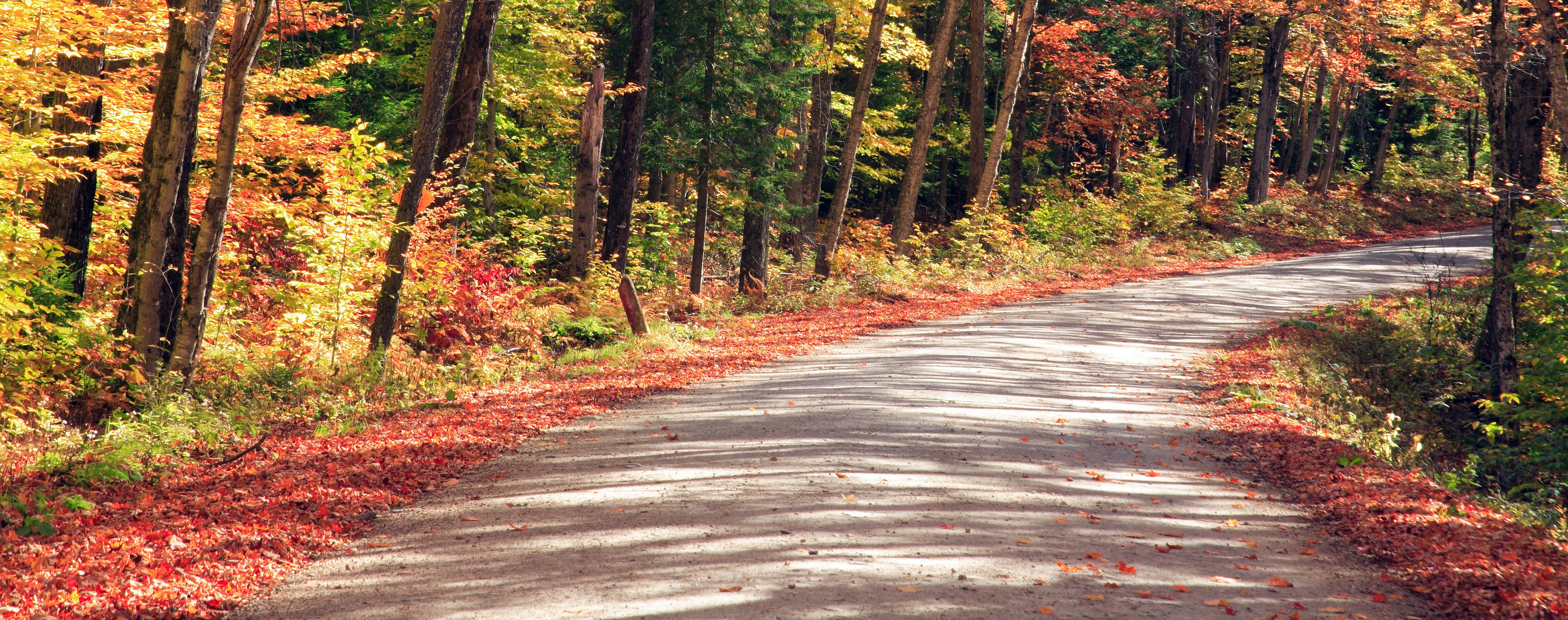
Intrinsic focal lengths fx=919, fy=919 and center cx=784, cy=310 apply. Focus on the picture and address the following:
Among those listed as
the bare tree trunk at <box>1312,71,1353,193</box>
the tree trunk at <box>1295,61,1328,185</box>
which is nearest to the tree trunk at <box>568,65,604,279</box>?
the tree trunk at <box>1295,61,1328,185</box>

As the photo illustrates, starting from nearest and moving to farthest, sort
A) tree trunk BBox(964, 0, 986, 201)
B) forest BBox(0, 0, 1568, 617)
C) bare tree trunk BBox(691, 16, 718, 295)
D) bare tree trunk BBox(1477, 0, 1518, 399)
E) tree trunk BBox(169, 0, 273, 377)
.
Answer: forest BBox(0, 0, 1568, 617)
tree trunk BBox(169, 0, 273, 377)
bare tree trunk BBox(1477, 0, 1518, 399)
bare tree trunk BBox(691, 16, 718, 295)
tree trunk BBox(964, 0, 986, 201)

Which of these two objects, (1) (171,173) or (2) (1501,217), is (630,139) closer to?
(1) (171,173)

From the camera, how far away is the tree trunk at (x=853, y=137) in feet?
66.6

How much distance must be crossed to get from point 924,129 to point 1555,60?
45.1 ft

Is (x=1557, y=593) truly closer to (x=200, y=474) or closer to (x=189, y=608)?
(x=189, y=608)

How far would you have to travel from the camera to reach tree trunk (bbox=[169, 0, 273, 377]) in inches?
342

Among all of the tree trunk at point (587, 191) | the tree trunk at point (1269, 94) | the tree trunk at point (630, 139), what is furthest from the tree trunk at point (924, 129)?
the tree trunk at point (1269, 94)

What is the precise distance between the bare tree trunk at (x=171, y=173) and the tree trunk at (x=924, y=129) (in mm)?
16644

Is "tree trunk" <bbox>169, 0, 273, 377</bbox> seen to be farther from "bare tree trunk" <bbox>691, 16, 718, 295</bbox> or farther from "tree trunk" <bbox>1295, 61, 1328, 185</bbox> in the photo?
"tree trunk" <bbox>1295, 61, 1328, 185</bbox>

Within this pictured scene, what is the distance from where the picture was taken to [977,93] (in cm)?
2844

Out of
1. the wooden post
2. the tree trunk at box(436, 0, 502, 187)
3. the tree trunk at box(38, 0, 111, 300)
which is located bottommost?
the wooden post

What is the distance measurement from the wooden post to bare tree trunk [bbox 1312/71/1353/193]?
1259 inches

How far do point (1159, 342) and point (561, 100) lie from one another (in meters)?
14.5

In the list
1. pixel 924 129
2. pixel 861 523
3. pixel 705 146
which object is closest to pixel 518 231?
→ pixel 705 146
